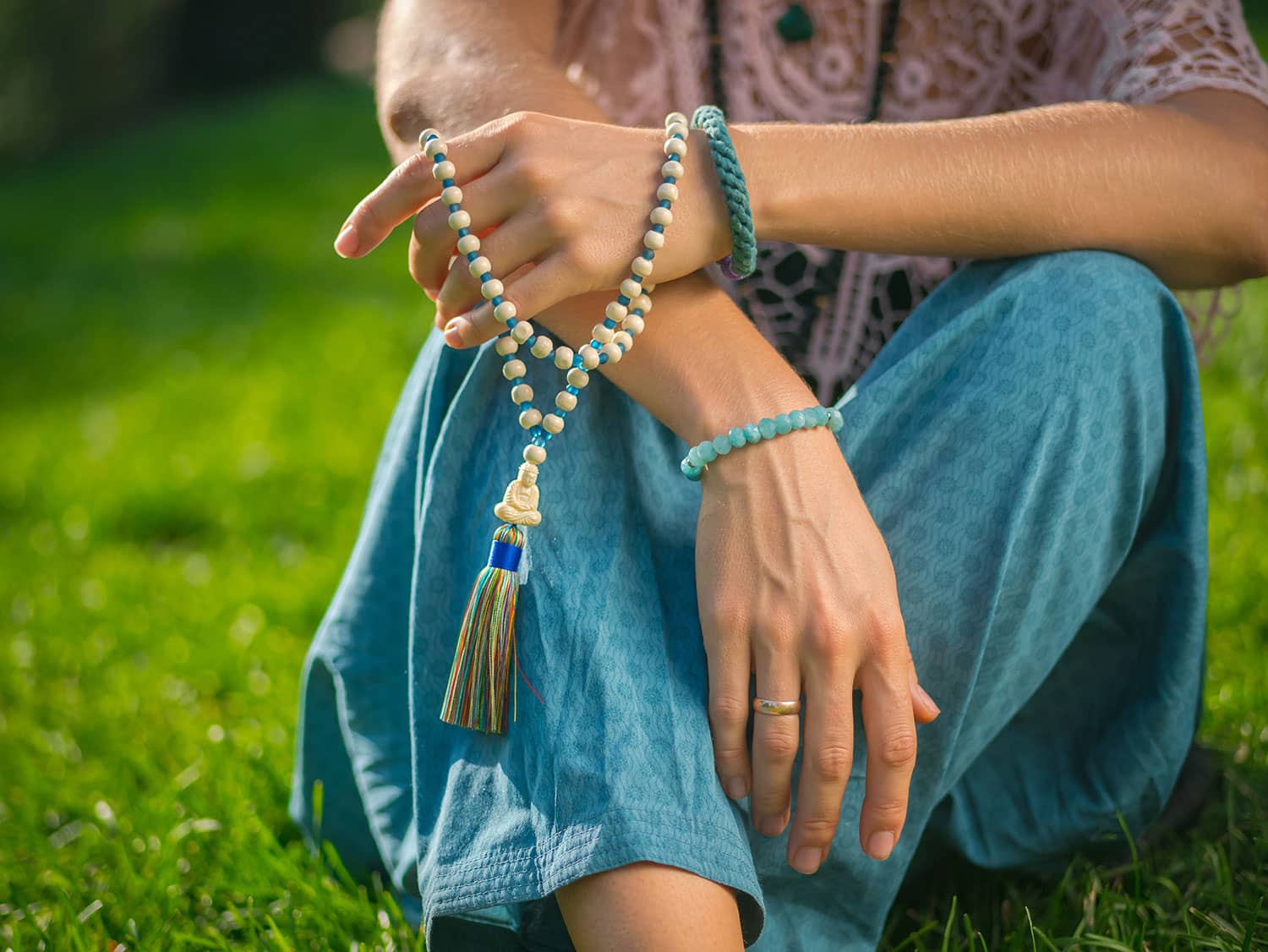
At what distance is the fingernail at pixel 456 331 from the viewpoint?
1.03 metres

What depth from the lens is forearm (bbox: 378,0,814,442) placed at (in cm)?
103

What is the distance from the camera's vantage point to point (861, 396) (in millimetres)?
1080

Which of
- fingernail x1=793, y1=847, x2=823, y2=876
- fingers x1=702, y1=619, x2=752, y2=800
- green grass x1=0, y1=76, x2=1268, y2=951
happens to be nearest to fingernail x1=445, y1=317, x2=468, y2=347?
fingers x1=702, y1=619, x2=752, y2=800

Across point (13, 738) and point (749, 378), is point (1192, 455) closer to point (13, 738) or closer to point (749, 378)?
point (749, 378)

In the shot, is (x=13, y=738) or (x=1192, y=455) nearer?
(x=1192, y=455)

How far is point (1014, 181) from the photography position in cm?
107

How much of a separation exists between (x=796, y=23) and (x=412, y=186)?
0.61 meters

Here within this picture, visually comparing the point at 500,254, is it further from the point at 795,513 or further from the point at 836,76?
the point at 836,76

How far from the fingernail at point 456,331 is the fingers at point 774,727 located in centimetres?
38

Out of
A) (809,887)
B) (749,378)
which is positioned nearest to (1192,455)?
(749,378)

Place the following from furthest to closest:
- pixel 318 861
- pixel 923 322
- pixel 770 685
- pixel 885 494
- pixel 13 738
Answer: pixel 13 738 → pixel 318 861 → pixel 923 322 → pixel 885 494 → pixel 770 685

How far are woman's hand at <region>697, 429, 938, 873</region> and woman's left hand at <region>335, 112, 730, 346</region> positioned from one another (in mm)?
210

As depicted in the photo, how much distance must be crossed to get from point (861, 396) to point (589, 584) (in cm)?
32

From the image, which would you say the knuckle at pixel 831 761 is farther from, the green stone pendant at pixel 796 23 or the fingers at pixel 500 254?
the green stone pendant at pixel 796 23
